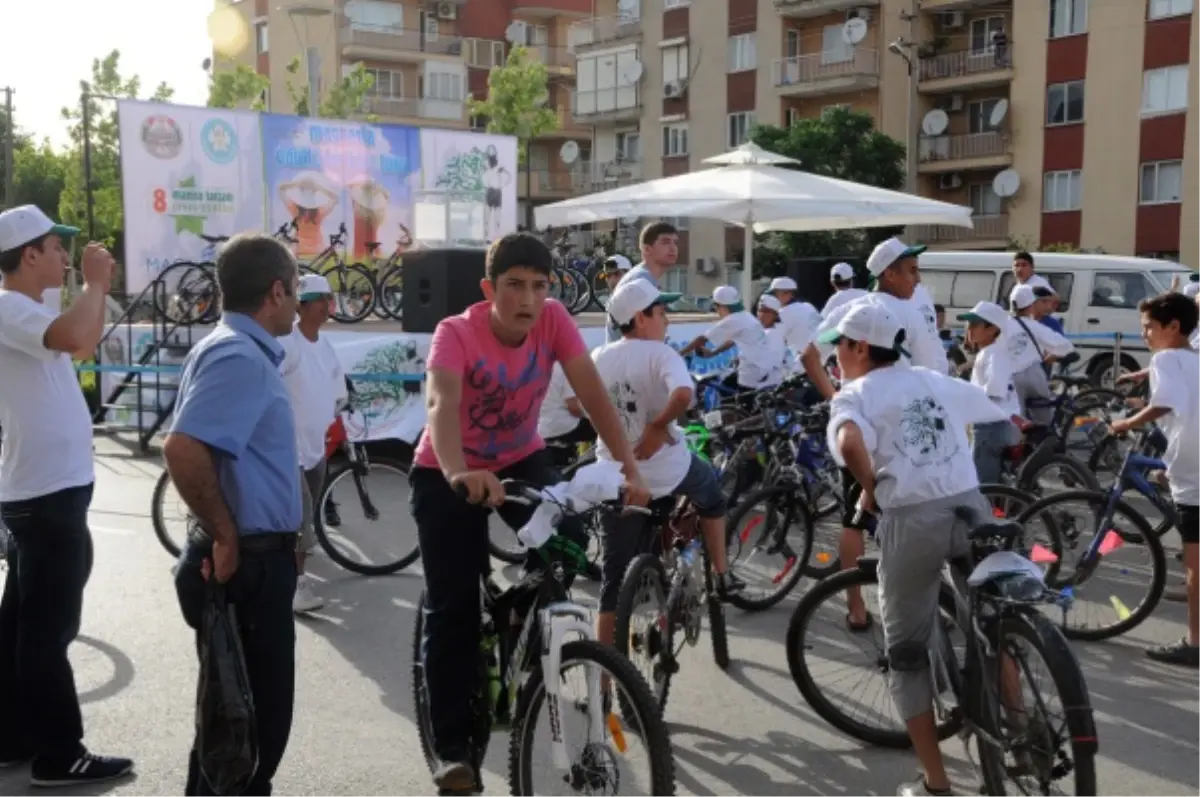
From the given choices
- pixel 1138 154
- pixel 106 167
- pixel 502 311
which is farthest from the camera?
pixel 106 167

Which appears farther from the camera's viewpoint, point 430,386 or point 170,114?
point 170,114

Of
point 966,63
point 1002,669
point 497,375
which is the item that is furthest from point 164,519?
point 966,63

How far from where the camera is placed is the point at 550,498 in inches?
150

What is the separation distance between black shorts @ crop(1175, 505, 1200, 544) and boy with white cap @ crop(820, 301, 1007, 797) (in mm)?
2376

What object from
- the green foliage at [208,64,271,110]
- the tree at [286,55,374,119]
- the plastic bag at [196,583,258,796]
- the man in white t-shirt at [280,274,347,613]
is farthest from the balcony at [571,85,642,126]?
the plastic bag at [196,583,258,796]

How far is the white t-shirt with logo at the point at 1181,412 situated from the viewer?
6.22 m

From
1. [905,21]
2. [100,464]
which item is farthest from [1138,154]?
[100,464]

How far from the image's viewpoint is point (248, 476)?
3580 mm

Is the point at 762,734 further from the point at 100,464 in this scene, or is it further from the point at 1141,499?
the point at 100,464

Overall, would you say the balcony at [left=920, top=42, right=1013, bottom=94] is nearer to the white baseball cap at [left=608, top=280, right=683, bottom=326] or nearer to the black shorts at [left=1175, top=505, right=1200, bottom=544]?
the black shorts at [left=1175, top=505, right=1200, bottom=544]

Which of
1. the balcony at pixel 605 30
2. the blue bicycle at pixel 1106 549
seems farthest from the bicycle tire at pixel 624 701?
the balcony at pixel 605 30

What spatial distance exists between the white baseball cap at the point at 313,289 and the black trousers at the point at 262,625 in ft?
13.9

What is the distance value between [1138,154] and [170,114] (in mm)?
27890

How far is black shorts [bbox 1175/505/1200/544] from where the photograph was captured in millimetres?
6215
